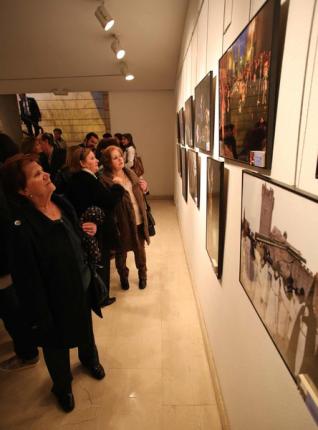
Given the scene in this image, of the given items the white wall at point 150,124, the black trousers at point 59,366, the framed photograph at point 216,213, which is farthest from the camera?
the white wall at point 150,124

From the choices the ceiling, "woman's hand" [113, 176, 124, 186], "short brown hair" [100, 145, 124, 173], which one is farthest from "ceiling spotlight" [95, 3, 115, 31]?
"woman's hand" [113, 176, 124, 186]

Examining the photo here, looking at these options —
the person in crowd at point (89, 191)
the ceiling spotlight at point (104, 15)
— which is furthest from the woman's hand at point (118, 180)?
the ceiling spotlight at point (104, 15)

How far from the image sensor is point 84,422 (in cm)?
177

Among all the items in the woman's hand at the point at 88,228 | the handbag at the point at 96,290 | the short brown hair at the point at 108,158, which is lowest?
the handbag at the point at 96,290

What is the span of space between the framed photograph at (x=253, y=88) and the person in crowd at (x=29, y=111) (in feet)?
27.4

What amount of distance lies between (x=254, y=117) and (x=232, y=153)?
1.04 ft

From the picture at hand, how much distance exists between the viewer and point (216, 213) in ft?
5.59

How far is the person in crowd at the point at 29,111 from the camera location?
322 inches

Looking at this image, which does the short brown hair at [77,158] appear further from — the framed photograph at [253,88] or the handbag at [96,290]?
the framed photograph at [253,88]

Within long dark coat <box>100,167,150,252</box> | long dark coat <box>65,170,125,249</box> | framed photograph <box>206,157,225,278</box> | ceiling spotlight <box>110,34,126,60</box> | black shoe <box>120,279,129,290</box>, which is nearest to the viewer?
framed photograph <box>206,157,225,278</box>

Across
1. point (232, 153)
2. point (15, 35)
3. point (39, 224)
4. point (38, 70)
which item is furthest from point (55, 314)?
point (38, 70)

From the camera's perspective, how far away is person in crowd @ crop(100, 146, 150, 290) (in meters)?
2.71

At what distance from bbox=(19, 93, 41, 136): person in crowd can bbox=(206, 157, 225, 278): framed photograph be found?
8.09 m

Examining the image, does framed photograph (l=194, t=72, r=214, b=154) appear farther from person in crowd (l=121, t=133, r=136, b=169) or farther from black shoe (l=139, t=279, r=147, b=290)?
person in crowd (l=121, t=133, r=136, b=169)
